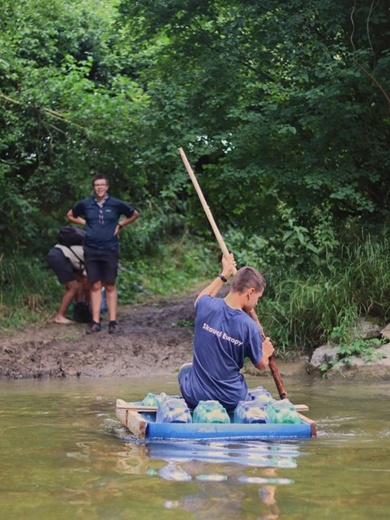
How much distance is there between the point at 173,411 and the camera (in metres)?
7.86

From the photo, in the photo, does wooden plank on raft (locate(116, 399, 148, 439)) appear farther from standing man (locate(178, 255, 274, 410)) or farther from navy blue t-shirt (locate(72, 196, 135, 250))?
navy blue t-shirt (locate(72, 196, 135, 250))

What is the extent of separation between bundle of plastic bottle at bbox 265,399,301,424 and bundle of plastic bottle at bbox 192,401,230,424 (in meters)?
0.36

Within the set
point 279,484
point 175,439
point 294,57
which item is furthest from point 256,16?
point 279,484

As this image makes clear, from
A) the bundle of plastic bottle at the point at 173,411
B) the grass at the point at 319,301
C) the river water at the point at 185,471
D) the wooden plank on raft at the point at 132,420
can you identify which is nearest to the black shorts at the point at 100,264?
the grass at the point at 319,301

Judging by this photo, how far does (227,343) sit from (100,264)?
21.6 feet

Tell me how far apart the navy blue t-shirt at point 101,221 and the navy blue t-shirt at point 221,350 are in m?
6.30

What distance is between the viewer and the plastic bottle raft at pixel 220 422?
25.2 ft

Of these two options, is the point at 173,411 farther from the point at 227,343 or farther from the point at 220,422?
the point at 227,343

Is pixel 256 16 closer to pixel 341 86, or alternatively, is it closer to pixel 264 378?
pixel 341 86

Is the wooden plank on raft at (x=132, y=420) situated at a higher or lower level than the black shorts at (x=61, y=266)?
lower

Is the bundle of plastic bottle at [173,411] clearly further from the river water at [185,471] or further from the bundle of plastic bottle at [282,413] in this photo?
the bundle of plastic bottle at [282,413]

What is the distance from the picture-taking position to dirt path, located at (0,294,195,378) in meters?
12.4

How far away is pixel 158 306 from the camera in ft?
56.9

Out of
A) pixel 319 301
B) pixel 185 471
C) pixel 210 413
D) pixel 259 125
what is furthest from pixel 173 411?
pixel 259 125
